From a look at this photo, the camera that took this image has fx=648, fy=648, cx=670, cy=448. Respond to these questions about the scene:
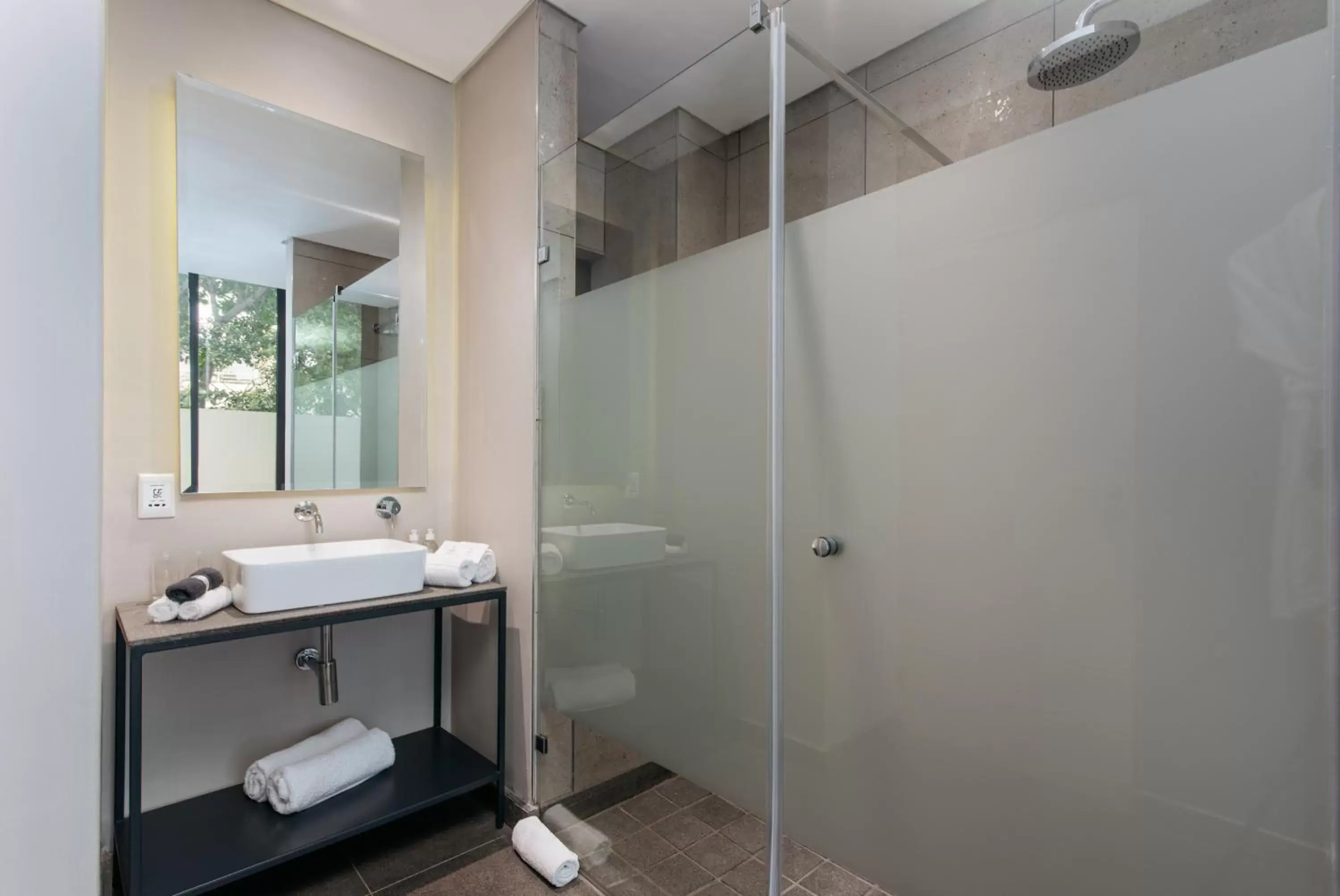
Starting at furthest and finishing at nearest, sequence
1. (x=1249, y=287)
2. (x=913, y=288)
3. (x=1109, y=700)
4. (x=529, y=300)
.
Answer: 1. (x=529, y=300)
2. (x=913, y=288)
3. (x=1109, y=700)
4. (x=1249, y=287)

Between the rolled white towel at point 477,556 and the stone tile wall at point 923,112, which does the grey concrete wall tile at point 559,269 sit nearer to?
the stone tile wall at point 923,112

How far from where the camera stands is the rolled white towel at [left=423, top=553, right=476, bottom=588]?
205 centimetres

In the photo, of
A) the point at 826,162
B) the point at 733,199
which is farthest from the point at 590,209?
the point at 826,162

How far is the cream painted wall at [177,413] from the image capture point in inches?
71.5

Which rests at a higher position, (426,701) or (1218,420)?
(1218,420)

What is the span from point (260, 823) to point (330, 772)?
195 millimetres

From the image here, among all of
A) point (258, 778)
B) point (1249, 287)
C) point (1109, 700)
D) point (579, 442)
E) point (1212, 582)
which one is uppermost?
point (1249, 287)

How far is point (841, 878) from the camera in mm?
1259

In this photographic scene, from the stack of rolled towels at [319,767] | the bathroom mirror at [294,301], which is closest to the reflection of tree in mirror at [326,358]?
the bathroom mirror at [294,301]

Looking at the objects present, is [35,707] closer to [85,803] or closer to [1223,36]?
[85,803]

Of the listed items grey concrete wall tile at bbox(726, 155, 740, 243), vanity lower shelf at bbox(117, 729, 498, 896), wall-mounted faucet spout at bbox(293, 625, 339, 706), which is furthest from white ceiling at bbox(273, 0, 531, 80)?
vanity lower shelf at bbox(117, 729, 498, 896)

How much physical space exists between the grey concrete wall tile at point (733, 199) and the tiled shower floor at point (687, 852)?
51.5 inches

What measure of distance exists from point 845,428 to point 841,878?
875 millimetres

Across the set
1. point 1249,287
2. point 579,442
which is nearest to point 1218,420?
point 1249,287
